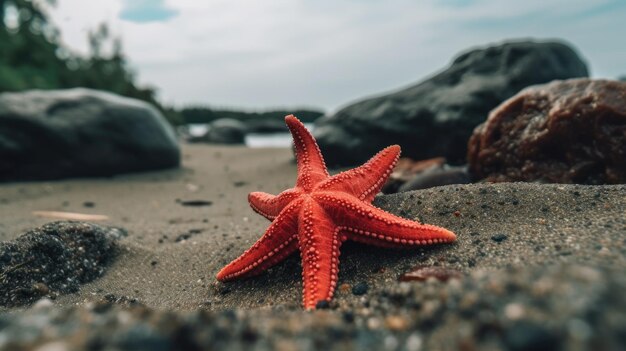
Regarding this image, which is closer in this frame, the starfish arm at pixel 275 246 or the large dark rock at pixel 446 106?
the starfish arm at pixel 275 246

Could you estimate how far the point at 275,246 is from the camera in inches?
130

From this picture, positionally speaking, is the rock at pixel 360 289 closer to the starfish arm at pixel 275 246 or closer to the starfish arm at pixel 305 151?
the starfish arm at pixel 275 246

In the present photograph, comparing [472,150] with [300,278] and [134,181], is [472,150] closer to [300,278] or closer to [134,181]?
[300,278]

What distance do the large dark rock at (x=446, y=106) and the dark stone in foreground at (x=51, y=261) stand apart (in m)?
5.40

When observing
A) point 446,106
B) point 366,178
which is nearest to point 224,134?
point 446,106

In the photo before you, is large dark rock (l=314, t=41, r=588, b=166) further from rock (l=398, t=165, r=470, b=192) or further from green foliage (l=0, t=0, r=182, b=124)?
green foliage (l=0, t=0, r=182, b=124)

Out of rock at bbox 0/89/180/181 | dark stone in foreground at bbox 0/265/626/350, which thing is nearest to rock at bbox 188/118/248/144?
rock at bbox 0/89/180/181

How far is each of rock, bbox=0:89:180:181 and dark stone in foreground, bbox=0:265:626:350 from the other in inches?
320

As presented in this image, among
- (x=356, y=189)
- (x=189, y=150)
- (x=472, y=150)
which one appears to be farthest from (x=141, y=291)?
(x=189, y=150)

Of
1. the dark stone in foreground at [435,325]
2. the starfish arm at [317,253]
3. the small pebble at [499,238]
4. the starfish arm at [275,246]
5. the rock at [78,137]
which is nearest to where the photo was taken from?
the dark stone in foreground at [435,325]

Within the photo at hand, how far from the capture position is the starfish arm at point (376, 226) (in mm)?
3119

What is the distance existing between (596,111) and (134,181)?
721 centimetres

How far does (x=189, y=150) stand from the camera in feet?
41.8

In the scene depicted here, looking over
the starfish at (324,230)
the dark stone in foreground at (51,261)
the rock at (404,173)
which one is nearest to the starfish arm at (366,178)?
the starfish at (324,230)
